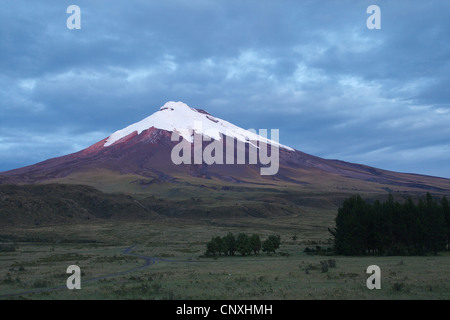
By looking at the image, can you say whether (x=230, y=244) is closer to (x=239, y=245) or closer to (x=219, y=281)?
(x=239, y=245)

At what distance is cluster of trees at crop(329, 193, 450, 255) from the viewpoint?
4897 centimetres

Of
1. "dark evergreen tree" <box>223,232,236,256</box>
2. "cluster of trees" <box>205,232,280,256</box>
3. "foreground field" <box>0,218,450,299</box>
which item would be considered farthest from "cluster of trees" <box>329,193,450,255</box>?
"dark evergreen tree" <box>223,232,236,256</box>

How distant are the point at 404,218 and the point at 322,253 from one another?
427 inches

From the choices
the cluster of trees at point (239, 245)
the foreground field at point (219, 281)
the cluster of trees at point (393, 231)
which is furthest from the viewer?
the cluster of trees at point (239, 245)

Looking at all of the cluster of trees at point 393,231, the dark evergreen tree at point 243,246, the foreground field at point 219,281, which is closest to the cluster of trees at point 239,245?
the dark evergreen tree at point 243,246

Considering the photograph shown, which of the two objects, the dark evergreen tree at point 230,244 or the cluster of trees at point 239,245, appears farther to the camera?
the dark evergreen tree at point 230,244

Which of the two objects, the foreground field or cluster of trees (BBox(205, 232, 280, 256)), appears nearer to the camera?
the foreground field

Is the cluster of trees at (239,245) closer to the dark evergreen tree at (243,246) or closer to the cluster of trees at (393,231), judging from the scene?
the dark evergreen tree at (243,246)

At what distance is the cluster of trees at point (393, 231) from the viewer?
4897cm

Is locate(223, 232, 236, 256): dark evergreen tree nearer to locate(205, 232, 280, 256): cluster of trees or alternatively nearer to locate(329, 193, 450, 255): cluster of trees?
locate(205, 232, 280, 256): cluster of trees

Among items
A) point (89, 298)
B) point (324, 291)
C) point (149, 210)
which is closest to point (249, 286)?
point (324, 291)

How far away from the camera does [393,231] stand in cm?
4950

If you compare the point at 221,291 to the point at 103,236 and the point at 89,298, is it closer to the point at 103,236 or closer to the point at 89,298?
the point at 89,298

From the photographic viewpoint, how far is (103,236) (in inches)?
3246
